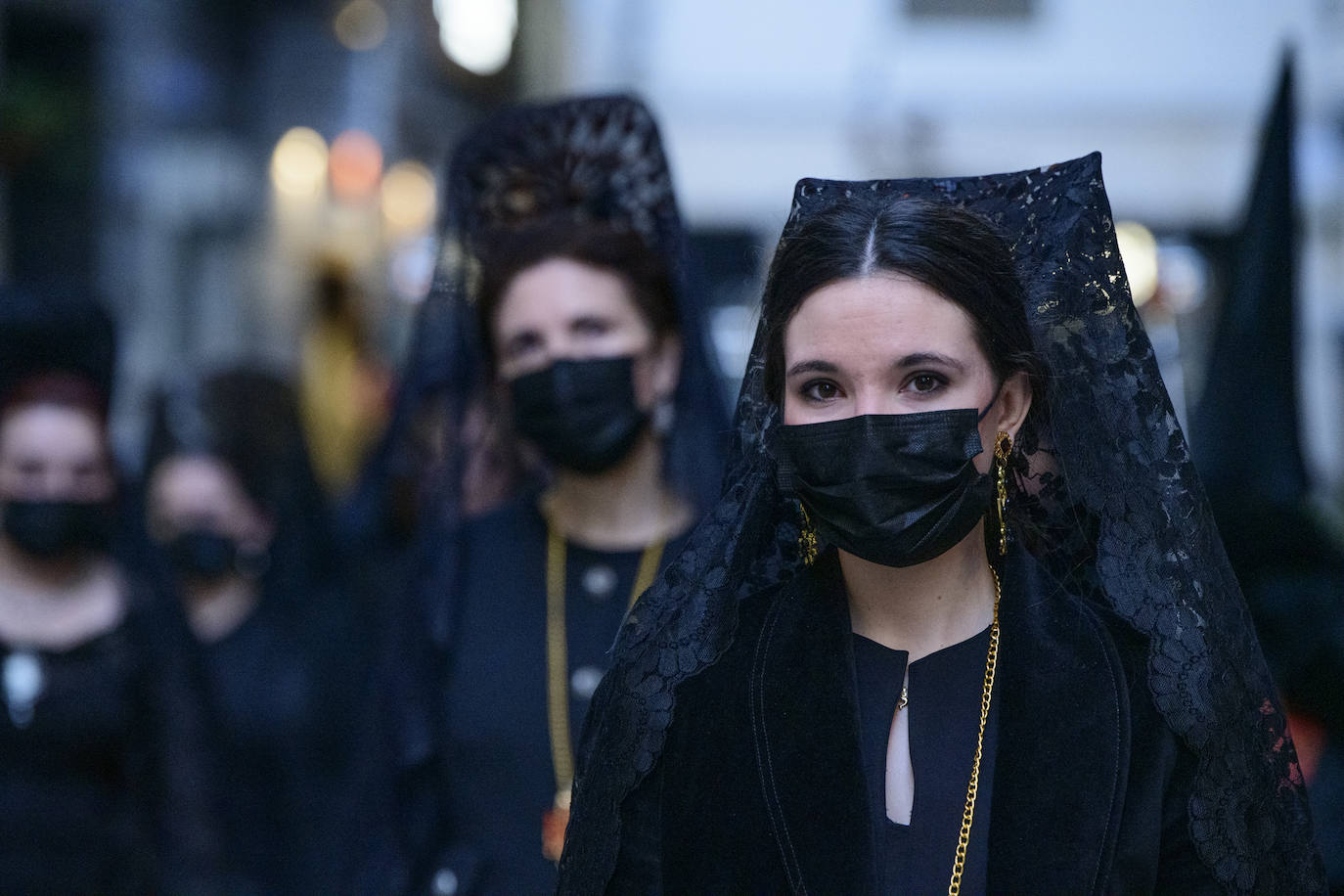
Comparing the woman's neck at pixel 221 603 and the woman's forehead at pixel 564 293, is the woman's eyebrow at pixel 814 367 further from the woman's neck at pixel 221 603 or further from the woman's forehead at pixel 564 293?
the woman's neck at pixel 221 603

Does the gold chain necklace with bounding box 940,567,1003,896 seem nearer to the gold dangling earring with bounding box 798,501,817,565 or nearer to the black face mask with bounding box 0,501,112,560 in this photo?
the gold dangling earring with bounding box 798,501,817,565

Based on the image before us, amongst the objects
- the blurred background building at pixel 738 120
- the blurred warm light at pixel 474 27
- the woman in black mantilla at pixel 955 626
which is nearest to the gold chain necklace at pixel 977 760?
the woman in black mantilla at pixel 955 626

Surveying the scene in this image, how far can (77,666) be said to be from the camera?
3883 mm

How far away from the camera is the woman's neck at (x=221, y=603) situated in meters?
5.30

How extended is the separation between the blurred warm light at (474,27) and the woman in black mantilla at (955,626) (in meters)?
5.07

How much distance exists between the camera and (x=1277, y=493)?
3.97m

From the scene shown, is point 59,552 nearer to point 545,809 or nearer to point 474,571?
point 474,571

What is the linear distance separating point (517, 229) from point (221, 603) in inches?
99.7

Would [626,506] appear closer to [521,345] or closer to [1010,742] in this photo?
[521,345]

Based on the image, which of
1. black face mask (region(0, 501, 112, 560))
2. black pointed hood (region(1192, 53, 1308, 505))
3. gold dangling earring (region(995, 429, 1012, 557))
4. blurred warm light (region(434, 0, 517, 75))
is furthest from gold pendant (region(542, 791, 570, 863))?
blurred warm light (region(434, 0, 517, 75))

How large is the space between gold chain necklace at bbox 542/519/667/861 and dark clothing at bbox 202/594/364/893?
2106 millimetres

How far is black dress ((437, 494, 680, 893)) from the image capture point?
3014 millimetres

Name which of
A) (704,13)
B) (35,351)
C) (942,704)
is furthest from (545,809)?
(704,13)

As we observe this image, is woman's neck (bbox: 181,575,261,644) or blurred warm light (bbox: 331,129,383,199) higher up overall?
blurred warm light (bbox: 331,129,383,199)
